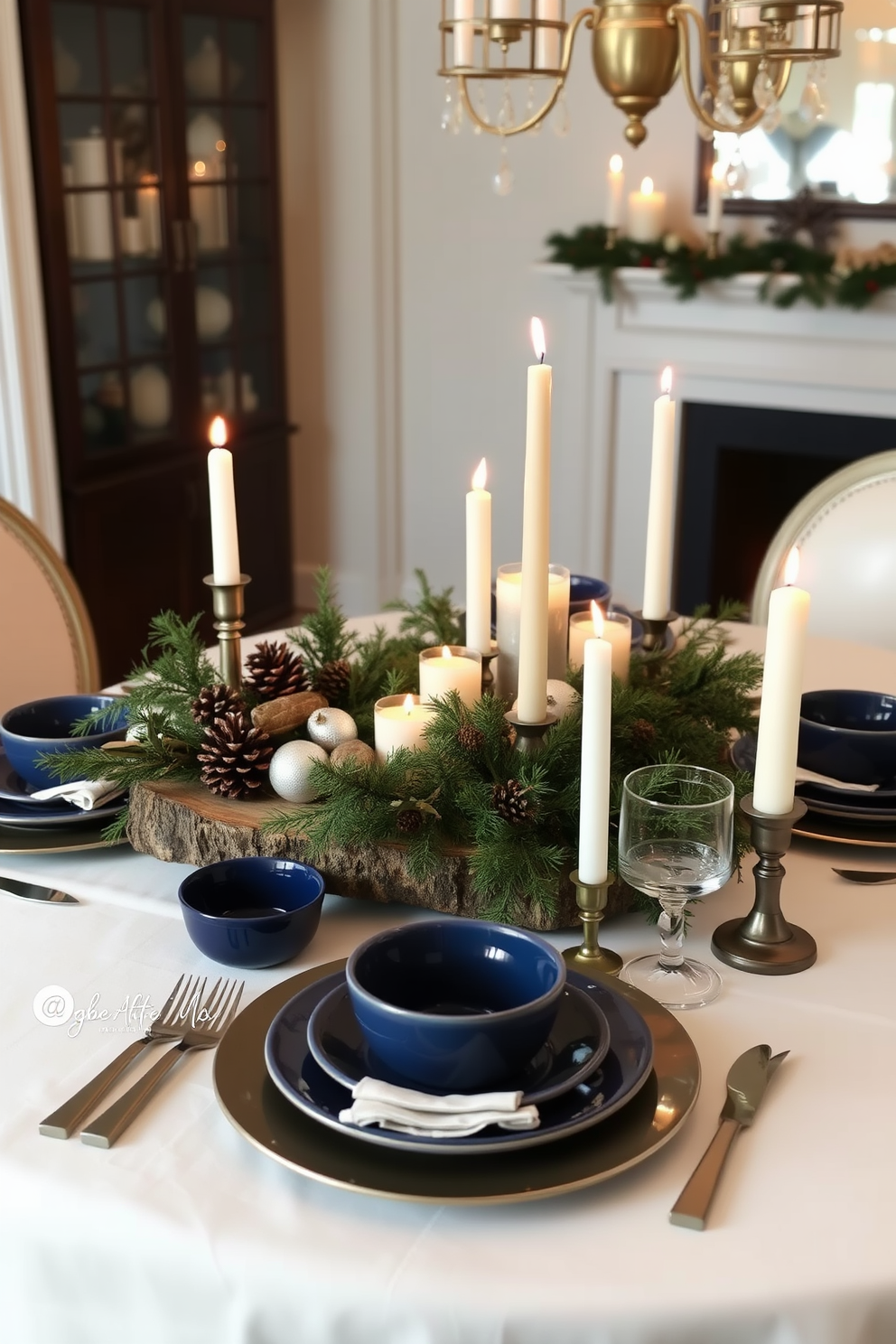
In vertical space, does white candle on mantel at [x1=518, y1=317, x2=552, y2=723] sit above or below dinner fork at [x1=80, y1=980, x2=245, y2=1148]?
above

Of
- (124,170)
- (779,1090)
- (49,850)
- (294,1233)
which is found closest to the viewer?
(294,1233)

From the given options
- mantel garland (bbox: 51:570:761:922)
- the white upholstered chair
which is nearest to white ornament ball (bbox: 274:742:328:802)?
mantel garland (bbox: 51:570:761:922)

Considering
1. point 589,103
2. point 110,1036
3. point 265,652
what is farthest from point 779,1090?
point 589,103

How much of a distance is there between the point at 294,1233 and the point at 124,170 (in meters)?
3.10

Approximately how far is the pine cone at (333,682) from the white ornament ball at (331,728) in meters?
0.11

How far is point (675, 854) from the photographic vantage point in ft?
3.43

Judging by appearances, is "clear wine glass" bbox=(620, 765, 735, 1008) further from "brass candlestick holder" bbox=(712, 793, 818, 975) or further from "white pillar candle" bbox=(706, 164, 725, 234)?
"white pillar candle" bbox=(706, 164, 725, 234)

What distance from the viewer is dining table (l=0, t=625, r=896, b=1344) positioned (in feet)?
2.47

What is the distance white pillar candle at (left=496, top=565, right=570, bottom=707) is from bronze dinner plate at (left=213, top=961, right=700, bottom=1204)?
0.44 m

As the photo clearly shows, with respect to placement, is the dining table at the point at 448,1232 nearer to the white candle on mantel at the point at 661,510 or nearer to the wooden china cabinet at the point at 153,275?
the white candle on mantel at the point at 661,510

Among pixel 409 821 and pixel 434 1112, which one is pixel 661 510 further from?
pixel 434 1112

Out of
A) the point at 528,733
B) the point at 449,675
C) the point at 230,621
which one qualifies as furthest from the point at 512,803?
the point at 230,621

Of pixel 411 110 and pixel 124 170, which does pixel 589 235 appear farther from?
pixel 124 170

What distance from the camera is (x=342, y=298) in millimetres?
4133
